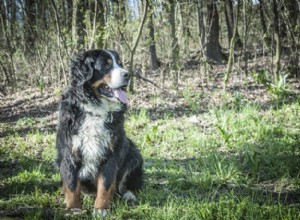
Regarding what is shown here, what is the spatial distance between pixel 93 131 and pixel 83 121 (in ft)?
0.48

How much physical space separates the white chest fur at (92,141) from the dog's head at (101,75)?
0.23 metres

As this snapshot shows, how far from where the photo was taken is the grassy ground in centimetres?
306

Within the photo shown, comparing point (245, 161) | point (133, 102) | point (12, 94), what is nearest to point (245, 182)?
point (245, 161)

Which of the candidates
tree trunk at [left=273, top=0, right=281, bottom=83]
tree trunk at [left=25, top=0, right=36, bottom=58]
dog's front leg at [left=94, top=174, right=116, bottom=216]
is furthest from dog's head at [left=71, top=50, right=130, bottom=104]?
tree trunk at [left=25, top=0, right=36, bottom=58]

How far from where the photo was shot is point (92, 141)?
10.8ft

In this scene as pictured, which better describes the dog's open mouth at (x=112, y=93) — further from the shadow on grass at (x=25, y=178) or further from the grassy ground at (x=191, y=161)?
the shadow on grass at (x=25, y=178)

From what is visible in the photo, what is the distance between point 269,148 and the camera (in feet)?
15.5

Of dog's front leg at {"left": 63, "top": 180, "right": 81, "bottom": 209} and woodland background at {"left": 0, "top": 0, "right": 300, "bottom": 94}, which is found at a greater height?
woodland background at {"left": 0, "top": 0, "right": 300, "bottom": 94}

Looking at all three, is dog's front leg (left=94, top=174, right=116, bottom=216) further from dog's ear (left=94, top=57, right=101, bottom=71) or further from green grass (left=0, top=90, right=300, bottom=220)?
dog's ear (left=94, top=57, right=101, bottom=71)

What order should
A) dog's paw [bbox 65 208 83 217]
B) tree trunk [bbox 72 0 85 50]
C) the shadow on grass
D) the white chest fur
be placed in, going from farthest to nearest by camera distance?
tree trunk [bbox 72 0 85 50], the shadow on grass, the white chest fur, dog's paw [bbox 65 208 83 217]

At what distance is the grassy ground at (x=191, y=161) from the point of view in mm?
3059

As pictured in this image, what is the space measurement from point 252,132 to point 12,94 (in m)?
8.92

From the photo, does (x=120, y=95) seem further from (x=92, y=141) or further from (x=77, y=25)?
(x=77, y=25)

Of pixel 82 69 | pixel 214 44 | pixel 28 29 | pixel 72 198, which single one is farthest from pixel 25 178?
pixel 214 44
